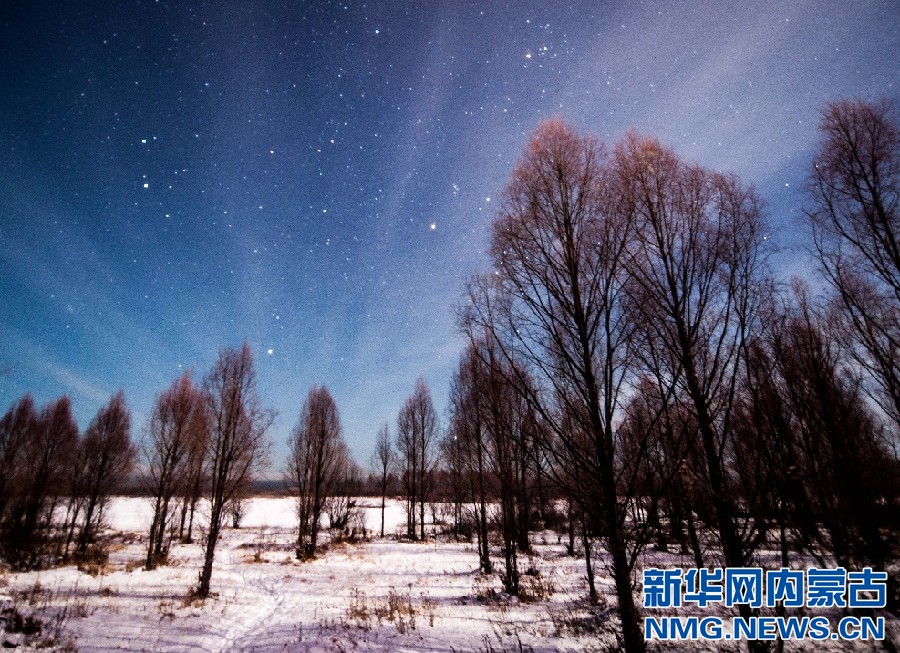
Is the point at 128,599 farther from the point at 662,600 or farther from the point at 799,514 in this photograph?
the point at 799,514

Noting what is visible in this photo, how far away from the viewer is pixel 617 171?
5.34 meters

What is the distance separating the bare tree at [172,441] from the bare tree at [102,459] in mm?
4934

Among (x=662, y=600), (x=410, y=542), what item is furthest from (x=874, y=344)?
(x=410, y=542)

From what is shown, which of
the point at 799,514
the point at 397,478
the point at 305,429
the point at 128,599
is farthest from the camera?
the point at 397,478

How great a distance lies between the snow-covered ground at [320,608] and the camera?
847cm

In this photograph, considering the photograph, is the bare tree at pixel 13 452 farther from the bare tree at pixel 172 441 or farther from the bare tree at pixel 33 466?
the bare tree at pixel 172 441

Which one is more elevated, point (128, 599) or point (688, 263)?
point (688, 263)

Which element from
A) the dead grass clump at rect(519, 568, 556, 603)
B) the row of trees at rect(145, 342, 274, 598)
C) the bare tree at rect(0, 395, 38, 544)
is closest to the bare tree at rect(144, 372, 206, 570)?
the row of trees at rect(145, 342, 274, 598)

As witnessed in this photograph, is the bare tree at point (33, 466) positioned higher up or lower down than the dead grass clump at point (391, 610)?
higher up

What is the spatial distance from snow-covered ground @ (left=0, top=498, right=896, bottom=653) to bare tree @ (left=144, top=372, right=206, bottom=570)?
288cm

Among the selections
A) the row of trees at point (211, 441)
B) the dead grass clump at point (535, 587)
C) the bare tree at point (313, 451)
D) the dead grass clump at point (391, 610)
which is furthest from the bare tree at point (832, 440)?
the bare tree at point (313, 451)

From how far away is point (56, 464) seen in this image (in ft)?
74.0

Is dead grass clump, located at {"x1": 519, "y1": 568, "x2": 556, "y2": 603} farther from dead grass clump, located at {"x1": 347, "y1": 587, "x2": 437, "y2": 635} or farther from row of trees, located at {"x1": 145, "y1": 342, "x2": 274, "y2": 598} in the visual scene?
row of trees, located at {"x1": 145, "y1": 342, "x2": 274, "y2": 598}

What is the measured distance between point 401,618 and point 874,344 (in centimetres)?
1287
